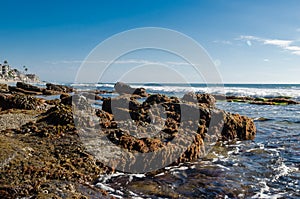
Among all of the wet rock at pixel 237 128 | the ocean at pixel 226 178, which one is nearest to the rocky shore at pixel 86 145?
the wet rock at pixel 237 128

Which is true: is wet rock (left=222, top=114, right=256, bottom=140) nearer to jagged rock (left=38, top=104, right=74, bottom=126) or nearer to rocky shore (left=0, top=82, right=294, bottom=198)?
rocky shore (left=0, top=82, right=294, bottom=198)

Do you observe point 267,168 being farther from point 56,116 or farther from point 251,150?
point 56,116

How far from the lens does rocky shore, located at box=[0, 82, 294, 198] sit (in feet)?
19.2

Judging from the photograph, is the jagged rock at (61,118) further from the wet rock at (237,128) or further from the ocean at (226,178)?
the wet rock at (237,128)

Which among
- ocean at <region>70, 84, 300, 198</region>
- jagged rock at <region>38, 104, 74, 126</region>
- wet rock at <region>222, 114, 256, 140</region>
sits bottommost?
ocean at <region>70, 84, 300, 198</region>

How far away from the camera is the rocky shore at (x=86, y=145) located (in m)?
5.84

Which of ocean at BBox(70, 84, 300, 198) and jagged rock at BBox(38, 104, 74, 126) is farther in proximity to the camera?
jagged rock at BBox(38, 104, 74, 126)

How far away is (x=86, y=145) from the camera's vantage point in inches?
315

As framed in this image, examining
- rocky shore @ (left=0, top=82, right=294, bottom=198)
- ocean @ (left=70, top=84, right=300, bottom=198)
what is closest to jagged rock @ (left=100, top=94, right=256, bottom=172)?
rocky shore @ (left=0, top=82, right=294, bottom=198)

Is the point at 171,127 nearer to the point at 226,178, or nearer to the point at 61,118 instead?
the point at 226,178

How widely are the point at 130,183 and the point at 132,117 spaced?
4.30 m

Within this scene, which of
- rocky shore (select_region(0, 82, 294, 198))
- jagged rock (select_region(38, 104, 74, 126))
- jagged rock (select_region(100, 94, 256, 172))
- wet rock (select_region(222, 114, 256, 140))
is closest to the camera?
rocky shore (select_region(0, 82, 294, 198))

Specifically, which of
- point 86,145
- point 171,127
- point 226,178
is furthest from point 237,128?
point 86,145

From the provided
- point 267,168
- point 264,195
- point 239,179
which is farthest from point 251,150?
point 264,195
